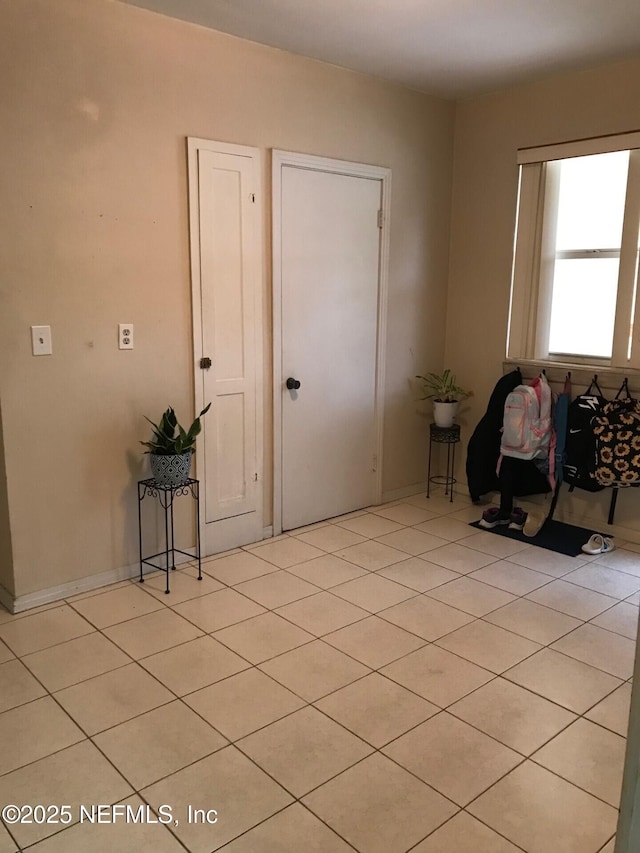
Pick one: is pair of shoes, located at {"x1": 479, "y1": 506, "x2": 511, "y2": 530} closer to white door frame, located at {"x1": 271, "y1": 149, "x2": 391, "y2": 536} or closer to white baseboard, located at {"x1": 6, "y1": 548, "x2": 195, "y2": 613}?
white door frame, located at {"x1": 271, "y1": 149, "x2": 391, "y2": 536}

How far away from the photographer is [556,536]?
13.3 ft

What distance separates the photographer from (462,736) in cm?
226

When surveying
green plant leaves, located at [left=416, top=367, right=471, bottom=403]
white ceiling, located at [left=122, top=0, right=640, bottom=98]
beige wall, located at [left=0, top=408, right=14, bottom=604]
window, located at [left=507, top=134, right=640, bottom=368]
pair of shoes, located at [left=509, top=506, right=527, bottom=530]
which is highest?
white ceiling, located at [left=122, top=0, right=640, bottom=98]

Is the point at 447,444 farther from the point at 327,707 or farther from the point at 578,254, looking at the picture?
the point at 327,707

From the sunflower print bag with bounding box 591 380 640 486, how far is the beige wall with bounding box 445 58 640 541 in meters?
0.19

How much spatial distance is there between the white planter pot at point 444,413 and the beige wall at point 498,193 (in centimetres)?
22

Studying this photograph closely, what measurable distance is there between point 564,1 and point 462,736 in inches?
116

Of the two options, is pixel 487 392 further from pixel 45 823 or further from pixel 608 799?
pixel 45 823

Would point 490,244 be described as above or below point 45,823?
above

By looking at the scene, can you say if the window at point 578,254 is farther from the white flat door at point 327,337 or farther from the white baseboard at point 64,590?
the white baseboard at point 64,590

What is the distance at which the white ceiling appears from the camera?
300 centimetres

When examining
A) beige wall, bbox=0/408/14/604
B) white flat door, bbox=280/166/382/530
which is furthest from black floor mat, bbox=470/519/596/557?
beige wall, bbox=0/408/14/604

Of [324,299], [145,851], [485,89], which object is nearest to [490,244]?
[485,89]

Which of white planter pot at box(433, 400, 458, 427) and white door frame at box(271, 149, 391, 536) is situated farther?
white planter pot at box(433, 400, 458, 427)
